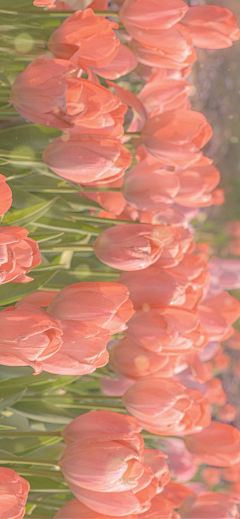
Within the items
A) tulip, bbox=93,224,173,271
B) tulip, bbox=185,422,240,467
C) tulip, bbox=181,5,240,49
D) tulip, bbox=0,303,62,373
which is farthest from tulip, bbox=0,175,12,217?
tulip, bbox=185,422,240,467

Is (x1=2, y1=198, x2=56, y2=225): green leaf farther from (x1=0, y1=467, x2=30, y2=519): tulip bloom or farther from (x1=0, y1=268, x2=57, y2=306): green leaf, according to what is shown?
(x1=0, y1=467, x2=30, y2=519): tulip bloom

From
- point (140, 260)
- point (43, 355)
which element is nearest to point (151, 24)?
point (140, 260)

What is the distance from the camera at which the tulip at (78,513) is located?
652 mm

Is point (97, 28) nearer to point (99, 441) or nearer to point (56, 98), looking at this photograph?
point (56, 98)

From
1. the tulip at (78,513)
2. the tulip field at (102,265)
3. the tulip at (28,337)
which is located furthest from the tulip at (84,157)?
the tulip at (78,513)

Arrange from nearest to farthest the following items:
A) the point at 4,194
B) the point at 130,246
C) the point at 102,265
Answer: the point at 4,194
the point at 130,246
the point at 102,265

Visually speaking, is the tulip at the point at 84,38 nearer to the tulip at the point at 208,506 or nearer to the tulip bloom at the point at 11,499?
the tulip bloom at the point at 11,499

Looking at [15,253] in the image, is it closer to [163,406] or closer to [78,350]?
[78,350]

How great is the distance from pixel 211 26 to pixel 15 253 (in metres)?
0.55

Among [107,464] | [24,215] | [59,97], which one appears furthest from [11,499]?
[59,97]

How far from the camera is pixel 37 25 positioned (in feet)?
2.42

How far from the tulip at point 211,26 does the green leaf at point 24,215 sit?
0.41 m

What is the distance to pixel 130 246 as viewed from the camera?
73cm

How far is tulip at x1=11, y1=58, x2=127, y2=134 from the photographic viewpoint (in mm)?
616
